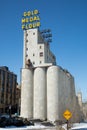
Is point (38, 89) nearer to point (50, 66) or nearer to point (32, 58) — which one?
point (50, 66)

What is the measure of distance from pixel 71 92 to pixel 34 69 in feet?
93.9

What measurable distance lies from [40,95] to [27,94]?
607 centimetres

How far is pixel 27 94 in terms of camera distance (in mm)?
91188

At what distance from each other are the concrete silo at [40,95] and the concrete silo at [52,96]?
1.99m

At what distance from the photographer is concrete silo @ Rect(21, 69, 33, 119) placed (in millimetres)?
90062

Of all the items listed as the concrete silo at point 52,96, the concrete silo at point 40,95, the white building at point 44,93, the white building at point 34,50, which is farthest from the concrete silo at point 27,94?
the white building at point 34,50

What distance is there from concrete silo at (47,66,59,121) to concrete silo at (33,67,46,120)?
1987 mm

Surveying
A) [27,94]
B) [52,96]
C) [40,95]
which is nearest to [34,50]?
[27,94]

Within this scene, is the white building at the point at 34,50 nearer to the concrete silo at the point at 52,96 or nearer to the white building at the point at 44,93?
the white building at the point at 44,93

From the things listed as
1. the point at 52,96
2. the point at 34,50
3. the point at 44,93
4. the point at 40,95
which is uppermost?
the point at 34,50

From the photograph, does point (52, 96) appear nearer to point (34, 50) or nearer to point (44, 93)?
point (44, 93)

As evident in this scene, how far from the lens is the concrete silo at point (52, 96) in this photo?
85.7 meters

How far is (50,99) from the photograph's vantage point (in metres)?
86.3

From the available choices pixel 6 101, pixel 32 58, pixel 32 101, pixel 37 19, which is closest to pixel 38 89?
pixel 32 101
